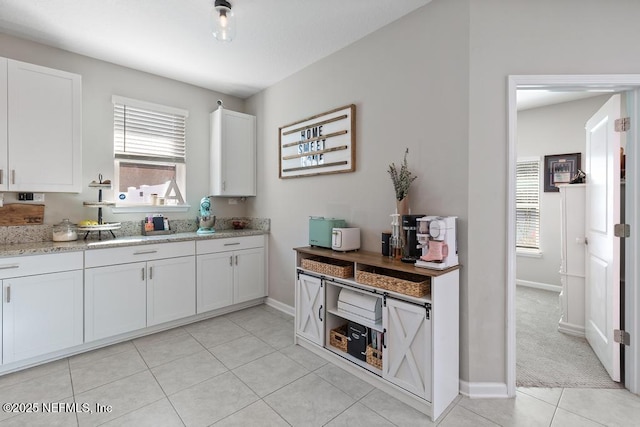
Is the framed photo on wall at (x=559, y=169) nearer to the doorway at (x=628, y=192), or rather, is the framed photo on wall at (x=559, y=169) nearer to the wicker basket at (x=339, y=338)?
the doorway at (x=628, y=192)

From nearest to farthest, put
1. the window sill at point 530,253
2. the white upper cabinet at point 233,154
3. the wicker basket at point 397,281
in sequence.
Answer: the wicker basket at point 397,281 → the white upper cabinet at point 233,154 → the window sill at point 530,253

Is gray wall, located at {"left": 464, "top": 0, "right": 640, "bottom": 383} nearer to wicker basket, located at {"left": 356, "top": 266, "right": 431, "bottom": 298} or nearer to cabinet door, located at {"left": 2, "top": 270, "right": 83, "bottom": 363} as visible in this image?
wicker basket, located at {"left": 356, "top": 266, "right": 431, "bottom": 298}

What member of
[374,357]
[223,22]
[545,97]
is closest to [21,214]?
[223,22]

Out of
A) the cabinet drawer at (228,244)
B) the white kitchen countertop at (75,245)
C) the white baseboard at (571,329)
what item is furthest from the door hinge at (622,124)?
the white kitchen countertop at (75,245)

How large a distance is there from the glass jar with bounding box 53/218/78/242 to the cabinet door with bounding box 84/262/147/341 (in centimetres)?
49

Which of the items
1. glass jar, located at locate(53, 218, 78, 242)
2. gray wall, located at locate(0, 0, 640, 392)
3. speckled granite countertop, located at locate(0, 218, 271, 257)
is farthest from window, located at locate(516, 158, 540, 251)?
glass jar, located at locate(53, 218, 78, 242)

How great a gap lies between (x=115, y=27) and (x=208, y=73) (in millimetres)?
1005

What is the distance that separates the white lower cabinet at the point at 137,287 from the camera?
102 inches

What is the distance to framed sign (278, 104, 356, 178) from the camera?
2.78m

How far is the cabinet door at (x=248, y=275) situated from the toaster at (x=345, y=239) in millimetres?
1435

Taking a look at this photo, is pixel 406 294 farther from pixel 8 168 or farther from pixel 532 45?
pixel 8 168

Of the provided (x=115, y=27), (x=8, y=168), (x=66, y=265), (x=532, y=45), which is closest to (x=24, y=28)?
(x=115, y=27)

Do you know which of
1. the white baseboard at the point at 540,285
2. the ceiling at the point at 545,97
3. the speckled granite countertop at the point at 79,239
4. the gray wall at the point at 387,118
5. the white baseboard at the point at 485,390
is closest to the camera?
the white baseboard at the point at 485,390

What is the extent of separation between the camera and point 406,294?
193 centimetres
